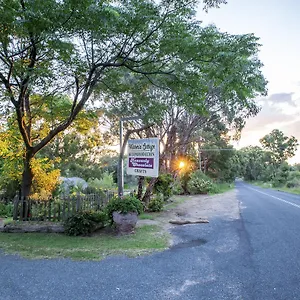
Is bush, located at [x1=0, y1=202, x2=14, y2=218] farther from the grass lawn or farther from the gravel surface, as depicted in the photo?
the gravel surface

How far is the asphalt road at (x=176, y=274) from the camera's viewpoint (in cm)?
344

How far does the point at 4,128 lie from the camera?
30.4 feet

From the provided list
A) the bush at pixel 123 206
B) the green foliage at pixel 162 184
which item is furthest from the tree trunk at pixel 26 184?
the green foliage at pixel 162 184

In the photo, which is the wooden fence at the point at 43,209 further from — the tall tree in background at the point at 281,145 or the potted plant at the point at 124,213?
the tall tree in background at the point at 281,145

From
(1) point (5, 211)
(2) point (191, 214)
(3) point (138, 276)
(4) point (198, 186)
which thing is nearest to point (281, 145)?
(4) point (198, 186)

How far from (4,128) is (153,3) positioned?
691 cm

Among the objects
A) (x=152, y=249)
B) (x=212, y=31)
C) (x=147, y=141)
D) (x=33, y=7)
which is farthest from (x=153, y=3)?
(x=152, y=249)

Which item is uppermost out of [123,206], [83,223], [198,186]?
[123,206]

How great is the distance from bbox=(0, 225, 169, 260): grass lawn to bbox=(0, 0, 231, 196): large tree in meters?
3.24

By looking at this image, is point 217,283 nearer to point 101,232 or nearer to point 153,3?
point 101,232

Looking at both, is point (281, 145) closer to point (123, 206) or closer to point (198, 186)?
point (198, 186)

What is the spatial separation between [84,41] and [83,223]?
188 inches

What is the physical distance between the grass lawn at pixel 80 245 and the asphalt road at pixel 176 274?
0.35m

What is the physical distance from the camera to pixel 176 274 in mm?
4148
